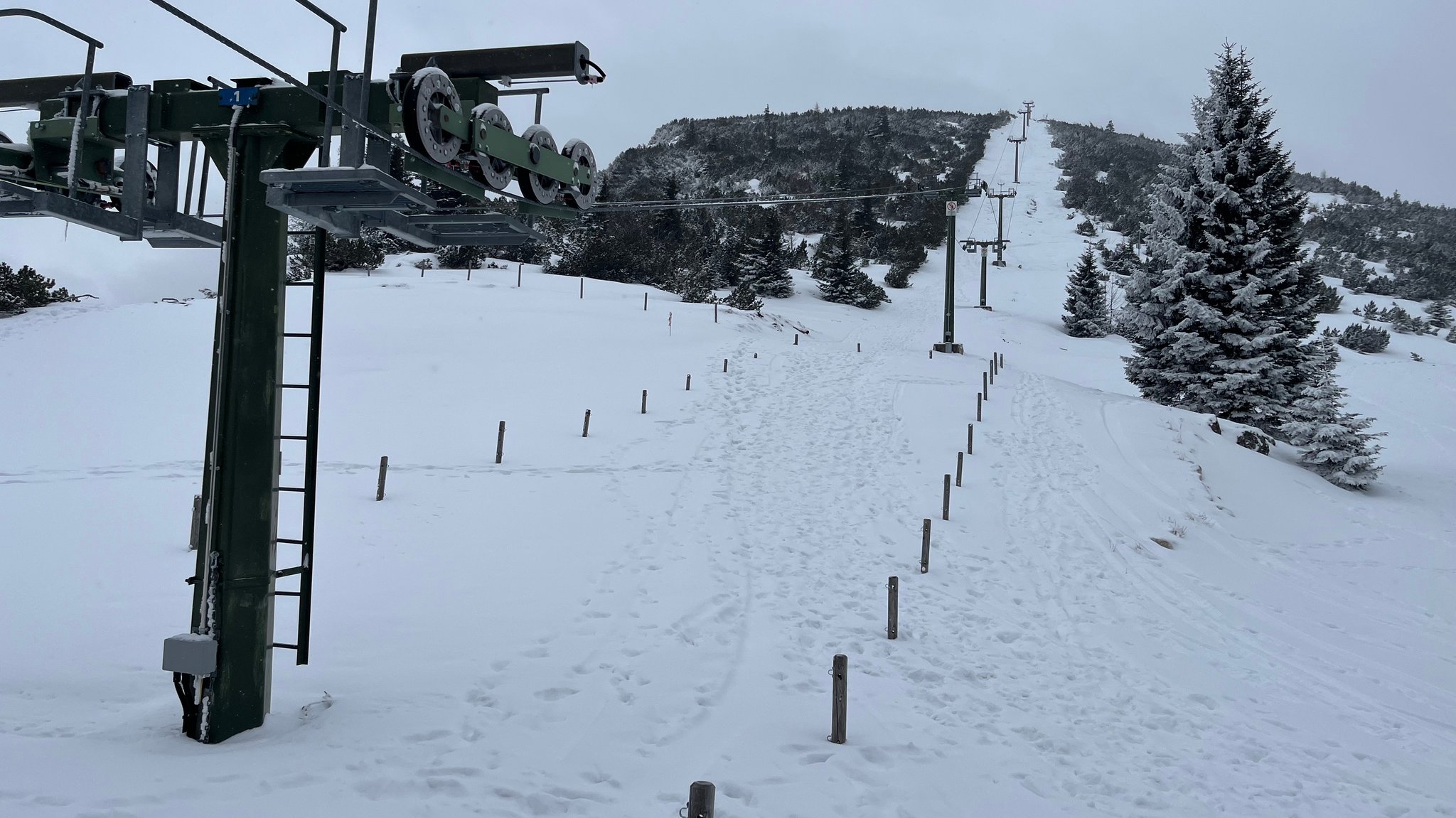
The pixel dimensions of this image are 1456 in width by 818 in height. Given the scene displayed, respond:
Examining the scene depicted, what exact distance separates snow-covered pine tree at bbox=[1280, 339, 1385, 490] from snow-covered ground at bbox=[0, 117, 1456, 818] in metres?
1.34

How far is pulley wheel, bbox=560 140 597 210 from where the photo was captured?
23.1 feet

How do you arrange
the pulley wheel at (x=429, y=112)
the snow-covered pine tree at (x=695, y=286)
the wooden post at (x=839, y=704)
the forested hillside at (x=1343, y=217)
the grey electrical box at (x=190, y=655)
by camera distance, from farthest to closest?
the forested hillside at (x=1343, y=217) → the snow-covered pine tree at (x=695, y=286) → the wooden post at (x=839, y=704) → the grey electrical box at (x=190, y=655) → the pulley wheel at (x=429, y=112)

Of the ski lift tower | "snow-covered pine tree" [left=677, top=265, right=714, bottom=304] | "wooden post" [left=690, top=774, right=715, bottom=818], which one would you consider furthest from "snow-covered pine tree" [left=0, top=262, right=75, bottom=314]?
"wooden post" [left=690, top=774, right=715, bottom=818]

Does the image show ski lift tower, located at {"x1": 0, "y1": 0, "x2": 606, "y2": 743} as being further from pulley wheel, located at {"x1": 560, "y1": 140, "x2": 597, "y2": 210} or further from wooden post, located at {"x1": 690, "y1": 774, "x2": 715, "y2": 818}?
wooden post, located at {"x1": 690, "y1": 774, "x2": 715, "y2": 818}

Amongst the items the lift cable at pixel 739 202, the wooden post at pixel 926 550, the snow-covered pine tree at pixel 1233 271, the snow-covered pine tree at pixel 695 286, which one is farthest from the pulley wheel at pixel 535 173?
the snow-covered pine tree at pixel 695 286

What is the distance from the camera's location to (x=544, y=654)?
8.30 metres

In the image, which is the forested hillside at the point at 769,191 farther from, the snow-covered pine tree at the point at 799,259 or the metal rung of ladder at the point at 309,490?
the metal rung of ladder at the point at 309,490

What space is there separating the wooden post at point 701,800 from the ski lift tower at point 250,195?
2986 mm

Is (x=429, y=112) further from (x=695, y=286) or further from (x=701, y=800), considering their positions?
(x=695, y=286)

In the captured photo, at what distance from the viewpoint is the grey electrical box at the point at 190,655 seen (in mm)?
5340

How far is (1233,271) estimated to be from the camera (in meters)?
23.5

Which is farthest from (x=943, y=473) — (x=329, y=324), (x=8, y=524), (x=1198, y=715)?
(x=329, y=324)

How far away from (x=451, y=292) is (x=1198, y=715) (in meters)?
29.6

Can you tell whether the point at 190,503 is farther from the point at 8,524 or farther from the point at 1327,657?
the point at 1327,657
